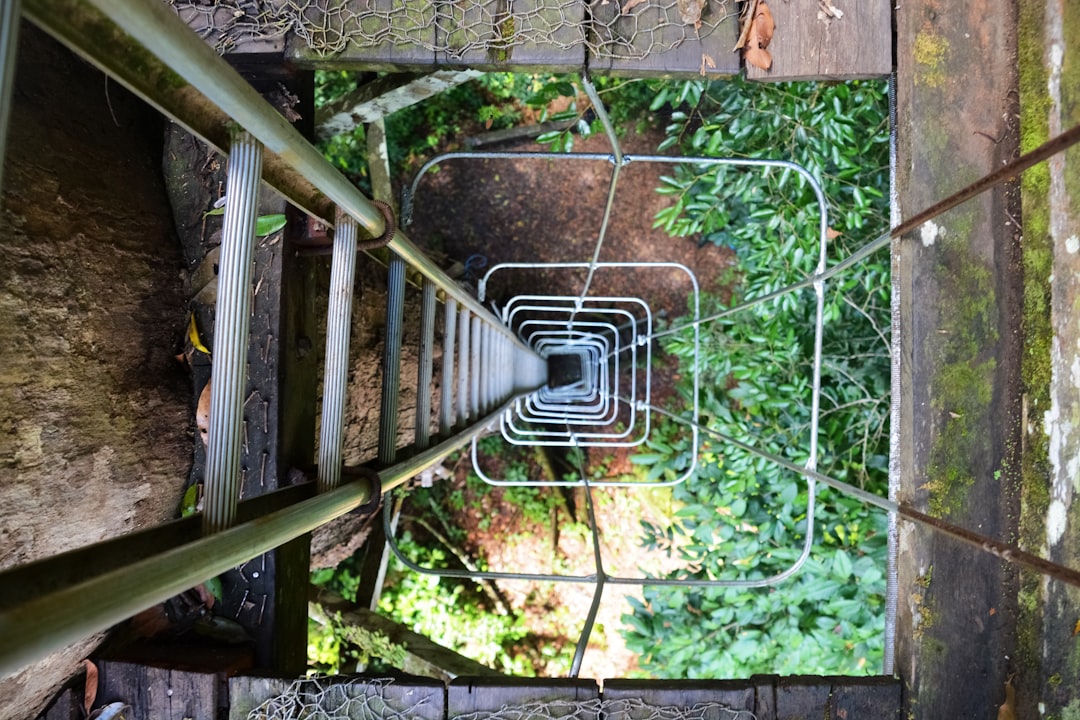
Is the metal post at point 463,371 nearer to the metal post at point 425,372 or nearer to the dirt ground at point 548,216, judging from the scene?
the metal post at point 425,372

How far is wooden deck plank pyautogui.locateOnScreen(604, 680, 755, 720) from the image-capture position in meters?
1.33

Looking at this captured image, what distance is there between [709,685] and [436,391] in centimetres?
136

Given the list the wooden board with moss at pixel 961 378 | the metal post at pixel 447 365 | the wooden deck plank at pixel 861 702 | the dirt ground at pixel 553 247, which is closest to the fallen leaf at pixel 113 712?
the metal post at pixel 447 365

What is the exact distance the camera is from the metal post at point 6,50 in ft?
1.45

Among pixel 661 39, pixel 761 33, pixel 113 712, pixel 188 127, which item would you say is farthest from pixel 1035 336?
pixel 113 712

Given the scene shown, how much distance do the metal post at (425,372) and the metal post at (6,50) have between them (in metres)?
0.94

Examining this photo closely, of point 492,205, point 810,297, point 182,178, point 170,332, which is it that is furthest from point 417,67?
point 492,205

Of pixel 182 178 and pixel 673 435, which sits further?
pixel 673 435

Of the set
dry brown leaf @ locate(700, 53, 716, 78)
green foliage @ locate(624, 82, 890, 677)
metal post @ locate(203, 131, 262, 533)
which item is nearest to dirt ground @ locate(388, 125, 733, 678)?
green foliage @ locate(624, 82, 890, 677)

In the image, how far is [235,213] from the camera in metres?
0.72

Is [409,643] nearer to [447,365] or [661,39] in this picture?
[447,365]

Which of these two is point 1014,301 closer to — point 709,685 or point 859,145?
point 709,685

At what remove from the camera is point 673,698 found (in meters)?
1.35

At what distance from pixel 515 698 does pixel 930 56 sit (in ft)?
5.73
